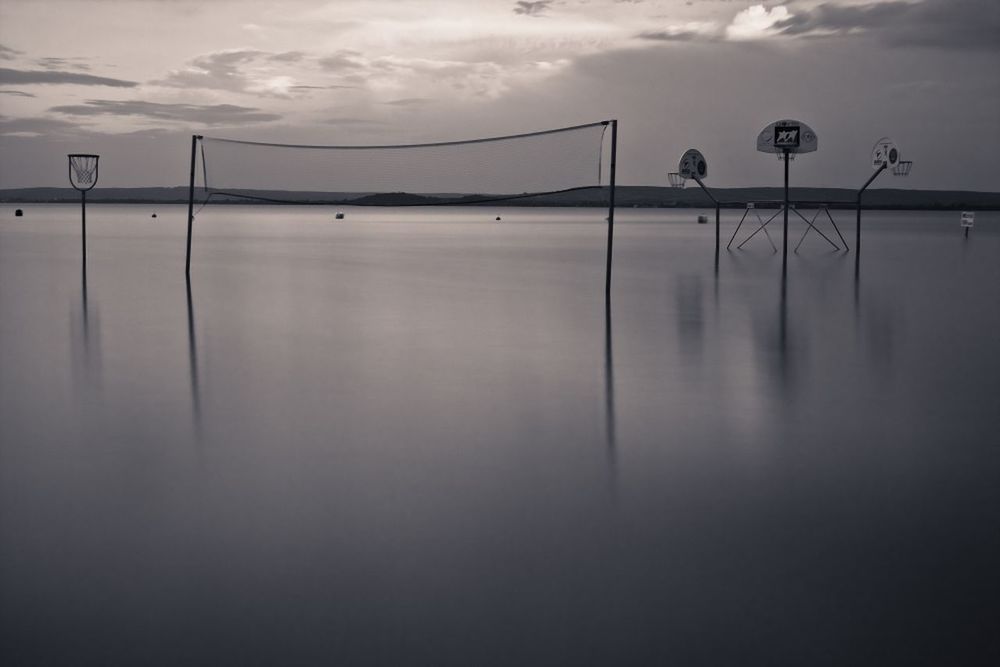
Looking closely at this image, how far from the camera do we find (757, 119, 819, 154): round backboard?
25234mm

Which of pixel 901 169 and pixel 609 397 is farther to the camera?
pixel 901 169

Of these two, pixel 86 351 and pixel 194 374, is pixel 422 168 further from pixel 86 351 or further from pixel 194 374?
pixel 194 374

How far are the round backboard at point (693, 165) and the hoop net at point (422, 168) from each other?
794 cm

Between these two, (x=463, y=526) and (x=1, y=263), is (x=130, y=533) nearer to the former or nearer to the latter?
(x=463, y=526)

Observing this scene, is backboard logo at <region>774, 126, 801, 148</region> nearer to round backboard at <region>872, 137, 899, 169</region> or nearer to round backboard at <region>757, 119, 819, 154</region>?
round backboard at <region>757, 119, 819, 154</region>

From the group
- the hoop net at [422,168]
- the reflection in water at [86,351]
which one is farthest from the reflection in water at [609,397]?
the hoop net at [422,168]

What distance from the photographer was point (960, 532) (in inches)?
153

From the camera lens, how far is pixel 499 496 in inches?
172

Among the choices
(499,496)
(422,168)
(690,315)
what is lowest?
(499,496)

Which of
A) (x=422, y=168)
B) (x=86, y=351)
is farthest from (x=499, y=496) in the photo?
(x=422, y=168)

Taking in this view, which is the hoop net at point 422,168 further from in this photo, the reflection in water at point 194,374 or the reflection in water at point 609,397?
the reflection in water at point 194,374

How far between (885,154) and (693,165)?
5.32 metres

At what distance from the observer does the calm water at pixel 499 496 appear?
2977 mm

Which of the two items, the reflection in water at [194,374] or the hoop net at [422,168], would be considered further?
the hoop net at [422,168]
